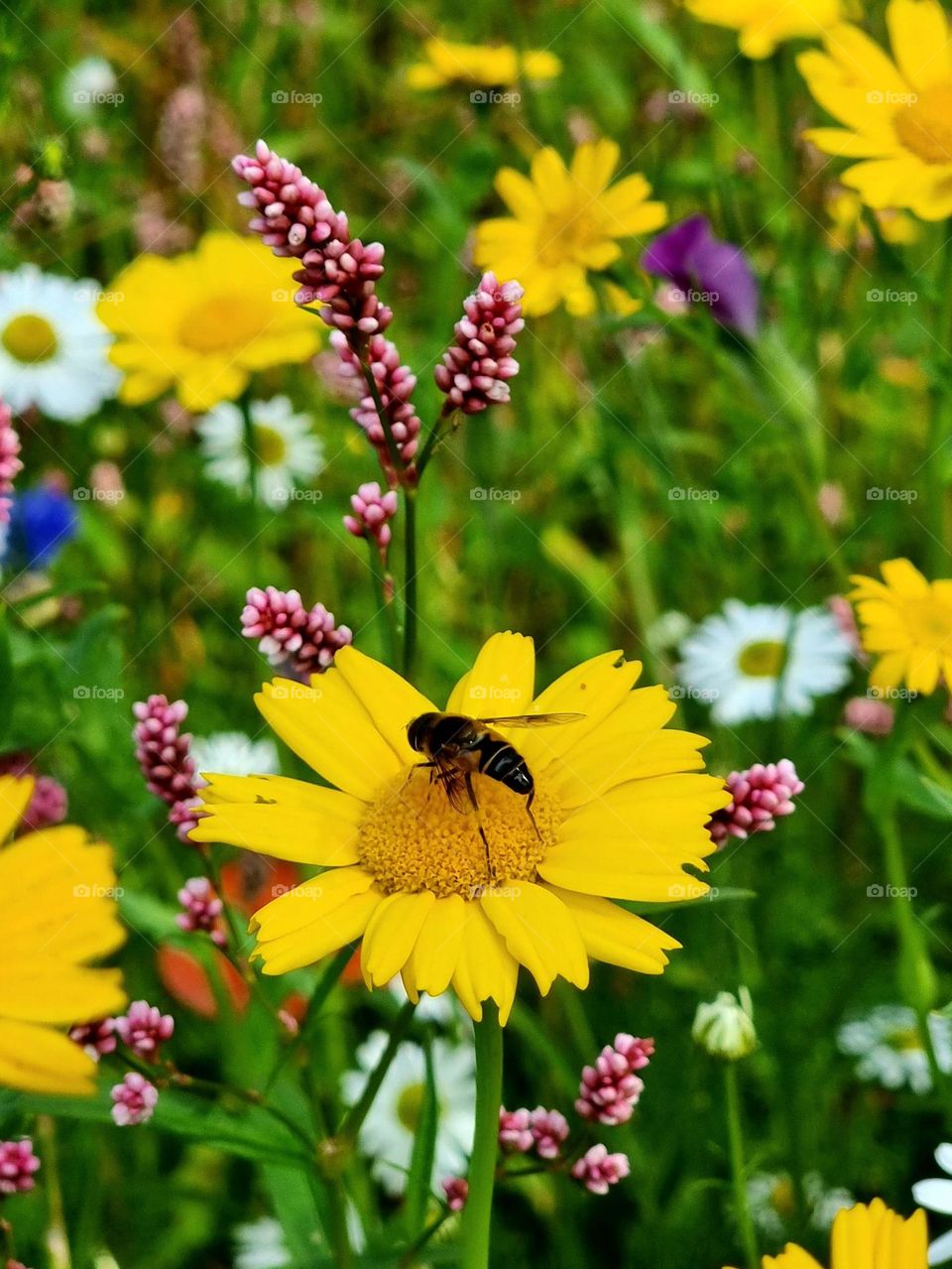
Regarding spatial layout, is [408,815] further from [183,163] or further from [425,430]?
[183,163]

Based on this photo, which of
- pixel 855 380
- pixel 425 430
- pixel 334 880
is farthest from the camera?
pixel 855 380

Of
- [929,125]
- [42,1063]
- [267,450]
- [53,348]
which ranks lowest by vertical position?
[42,1063]

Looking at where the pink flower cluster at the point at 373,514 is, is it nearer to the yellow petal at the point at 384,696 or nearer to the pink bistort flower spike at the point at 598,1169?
the yellow petal at the point at 384,696

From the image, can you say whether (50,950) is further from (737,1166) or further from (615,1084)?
(737,1166)

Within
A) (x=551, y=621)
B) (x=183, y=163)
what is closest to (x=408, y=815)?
(x=551, y=621)

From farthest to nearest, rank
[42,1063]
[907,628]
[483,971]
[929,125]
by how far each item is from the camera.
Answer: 1. [929,125]
2. [907,628]
3. [483,971]
4. [42,1063]

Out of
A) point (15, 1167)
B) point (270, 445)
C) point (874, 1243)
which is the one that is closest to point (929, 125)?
point (270, 445)
